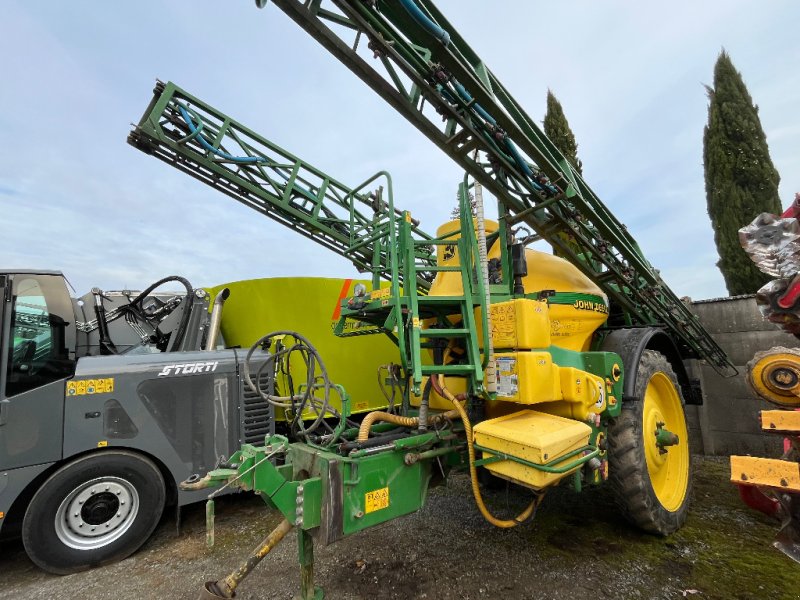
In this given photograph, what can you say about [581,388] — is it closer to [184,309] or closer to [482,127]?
[482,127]

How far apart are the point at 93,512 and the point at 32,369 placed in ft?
4.03

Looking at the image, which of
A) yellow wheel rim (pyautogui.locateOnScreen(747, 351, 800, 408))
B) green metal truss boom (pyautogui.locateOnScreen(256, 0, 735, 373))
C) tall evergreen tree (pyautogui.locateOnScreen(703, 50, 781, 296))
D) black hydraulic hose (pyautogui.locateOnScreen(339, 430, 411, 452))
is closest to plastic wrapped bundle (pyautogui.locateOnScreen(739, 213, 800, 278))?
yellow wheel rim (pyautogui.locateOnScreen(747, 351, 800, 408))

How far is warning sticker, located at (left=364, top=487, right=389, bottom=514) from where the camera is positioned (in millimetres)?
2270

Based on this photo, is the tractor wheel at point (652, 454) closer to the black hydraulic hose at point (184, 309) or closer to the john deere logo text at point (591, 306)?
the john deere logo text at point (591, 306)

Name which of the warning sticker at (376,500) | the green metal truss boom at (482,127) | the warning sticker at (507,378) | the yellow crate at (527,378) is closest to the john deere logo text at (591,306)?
the green metal truss boom at (482,127)

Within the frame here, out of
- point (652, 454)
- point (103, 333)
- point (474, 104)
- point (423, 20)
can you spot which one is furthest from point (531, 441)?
point (103, 333)

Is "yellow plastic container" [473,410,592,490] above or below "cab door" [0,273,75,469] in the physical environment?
below

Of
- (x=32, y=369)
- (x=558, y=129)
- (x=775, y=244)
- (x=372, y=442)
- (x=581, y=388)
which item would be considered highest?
(x=558, y=129)

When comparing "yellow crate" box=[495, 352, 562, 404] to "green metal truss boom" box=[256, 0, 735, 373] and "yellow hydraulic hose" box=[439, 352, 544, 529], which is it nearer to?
"yellow hydraulic hose" box=[439, 352, 544, 529]

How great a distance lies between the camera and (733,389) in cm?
529

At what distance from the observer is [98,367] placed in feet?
11.2

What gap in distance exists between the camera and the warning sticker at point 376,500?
89.4 inches

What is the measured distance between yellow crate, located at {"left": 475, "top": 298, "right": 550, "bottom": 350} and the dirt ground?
154 centimetres

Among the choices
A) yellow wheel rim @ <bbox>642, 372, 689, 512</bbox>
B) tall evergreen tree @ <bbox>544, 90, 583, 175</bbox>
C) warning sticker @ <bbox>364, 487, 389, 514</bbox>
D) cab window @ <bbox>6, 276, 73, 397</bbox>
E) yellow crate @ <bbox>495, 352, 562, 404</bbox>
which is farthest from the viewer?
tall evergreen tree @ <bbox>544, 90, 583, 175</bbox>
